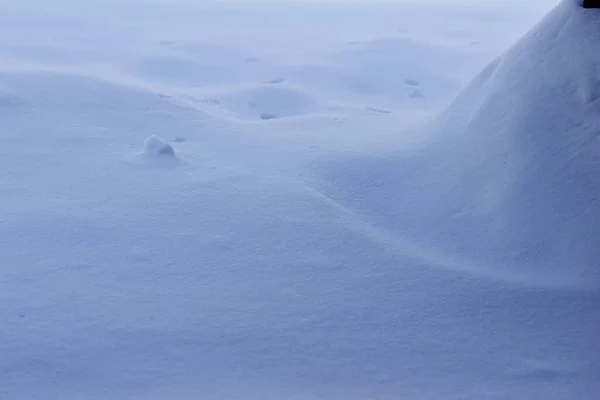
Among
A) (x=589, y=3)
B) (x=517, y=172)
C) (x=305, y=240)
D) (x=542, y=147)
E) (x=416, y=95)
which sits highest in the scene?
(x=589, y=3)

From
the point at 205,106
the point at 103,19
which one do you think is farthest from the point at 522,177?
the point at 103,19

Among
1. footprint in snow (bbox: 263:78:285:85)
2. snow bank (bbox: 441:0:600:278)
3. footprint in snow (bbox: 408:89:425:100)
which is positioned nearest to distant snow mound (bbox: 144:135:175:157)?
snow bank (bbox: 441:0:600:278)

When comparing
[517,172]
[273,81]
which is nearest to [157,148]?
[517,172]

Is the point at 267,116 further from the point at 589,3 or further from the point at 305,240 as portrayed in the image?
the point at 589,3

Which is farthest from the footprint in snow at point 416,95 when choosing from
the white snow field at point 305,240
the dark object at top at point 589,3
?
the dark object at top at point 589,3

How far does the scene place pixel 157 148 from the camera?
3.20m

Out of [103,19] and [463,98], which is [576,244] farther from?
[103,19]

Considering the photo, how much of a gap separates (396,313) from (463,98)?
1764 millimetres

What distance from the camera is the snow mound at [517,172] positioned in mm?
2297

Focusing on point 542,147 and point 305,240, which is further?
point 542,147

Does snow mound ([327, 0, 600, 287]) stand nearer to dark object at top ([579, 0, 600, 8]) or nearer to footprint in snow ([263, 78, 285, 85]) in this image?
dark object at top ([579, 0, 600, 8])

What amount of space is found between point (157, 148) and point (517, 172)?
5.83 feet

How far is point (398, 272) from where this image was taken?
2238 mm

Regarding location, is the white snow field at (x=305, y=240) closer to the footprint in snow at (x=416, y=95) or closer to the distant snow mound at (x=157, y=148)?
the distant snow mound at (x=157, y=148)
